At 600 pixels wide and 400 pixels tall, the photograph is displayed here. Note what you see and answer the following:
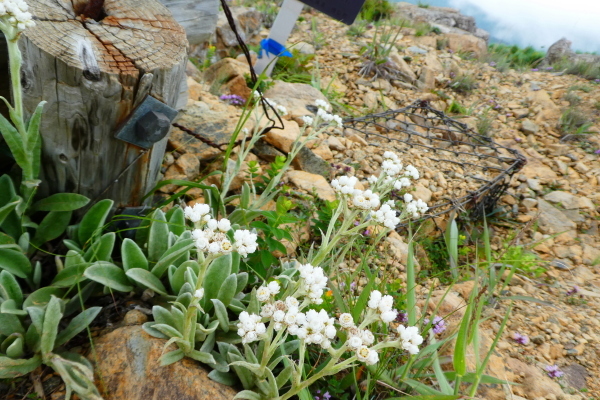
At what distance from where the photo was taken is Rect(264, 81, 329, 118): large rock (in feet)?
11.9

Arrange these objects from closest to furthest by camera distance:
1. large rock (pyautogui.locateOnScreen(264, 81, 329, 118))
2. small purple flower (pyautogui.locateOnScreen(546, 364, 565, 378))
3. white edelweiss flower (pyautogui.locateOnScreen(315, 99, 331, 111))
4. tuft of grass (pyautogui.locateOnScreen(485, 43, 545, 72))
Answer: small purple flower (pyautogui.locateOnScreen(546, 364, 565, 378)) → white edelweiss flower (pyautogui.locateOnScreen(315, 99, 331, 111)) → large rock (pyautogui.locateOnScreen(264, 81, 329, 118)) → tuft of grass (pyautogui.locateOnScreen(485, 43, 545, 72))

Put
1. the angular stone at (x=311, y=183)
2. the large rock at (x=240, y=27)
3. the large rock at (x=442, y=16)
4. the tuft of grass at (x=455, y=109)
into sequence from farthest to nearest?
the large rock at (x=442, y=16) < the large rock at (x=240, y=27) < the tuft of grass at (x=455, y=109) < the angular stone at (x=311, y=183)

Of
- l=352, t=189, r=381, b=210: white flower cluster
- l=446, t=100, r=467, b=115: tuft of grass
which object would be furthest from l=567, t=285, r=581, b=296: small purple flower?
l=446, t=100, r=467, b=115: tuft of grass

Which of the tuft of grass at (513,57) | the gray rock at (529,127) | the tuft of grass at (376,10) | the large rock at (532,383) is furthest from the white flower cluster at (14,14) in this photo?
the tuft of grass at (376,10)

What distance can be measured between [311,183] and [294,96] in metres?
1.63

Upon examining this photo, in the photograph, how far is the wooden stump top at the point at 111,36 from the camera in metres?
1.29

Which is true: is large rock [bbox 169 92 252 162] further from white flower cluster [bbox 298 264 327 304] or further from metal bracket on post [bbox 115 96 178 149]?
white flower cluster [bbox 298 264 327 304]

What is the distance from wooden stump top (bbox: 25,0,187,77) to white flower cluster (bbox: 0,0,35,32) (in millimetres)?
165

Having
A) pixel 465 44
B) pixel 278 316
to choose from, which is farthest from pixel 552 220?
pixel 465 44

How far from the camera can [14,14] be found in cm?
108

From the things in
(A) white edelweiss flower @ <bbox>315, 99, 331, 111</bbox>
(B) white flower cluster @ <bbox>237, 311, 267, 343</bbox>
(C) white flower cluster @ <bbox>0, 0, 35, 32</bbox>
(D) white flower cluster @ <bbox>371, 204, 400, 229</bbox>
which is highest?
(C) white flower cluster @ <bbox>0, 0, 35, 32</bbox>

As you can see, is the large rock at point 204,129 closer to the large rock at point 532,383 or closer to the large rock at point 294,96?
the large rock at point 294,96

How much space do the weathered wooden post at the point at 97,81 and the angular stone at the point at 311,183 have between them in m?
1.10

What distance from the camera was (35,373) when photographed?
1.31m
